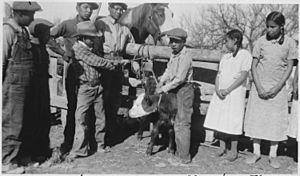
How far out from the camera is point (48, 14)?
468cm

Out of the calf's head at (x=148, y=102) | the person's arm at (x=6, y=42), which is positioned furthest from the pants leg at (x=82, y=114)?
the person's arm at (x=6, y=42)

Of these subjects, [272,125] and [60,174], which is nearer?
[60,174]

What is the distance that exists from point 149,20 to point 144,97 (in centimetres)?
197

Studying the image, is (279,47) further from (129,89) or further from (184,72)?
(129,89)

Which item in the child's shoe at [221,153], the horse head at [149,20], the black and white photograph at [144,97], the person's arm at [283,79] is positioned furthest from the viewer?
the horse head at [149,20]

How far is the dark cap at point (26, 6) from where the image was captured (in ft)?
12.3

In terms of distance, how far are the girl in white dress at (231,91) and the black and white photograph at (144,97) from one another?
1 cm

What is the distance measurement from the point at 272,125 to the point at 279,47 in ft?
2.73

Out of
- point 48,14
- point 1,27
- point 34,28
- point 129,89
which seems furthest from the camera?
point 129,89

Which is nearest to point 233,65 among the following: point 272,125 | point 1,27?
point 272,125

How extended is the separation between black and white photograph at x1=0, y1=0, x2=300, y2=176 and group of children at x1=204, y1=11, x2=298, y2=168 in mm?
11

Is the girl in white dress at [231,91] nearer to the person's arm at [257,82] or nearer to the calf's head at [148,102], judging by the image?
the person's arm at [257,82]

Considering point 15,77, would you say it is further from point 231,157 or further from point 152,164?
point 231,157

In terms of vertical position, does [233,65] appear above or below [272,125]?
above
